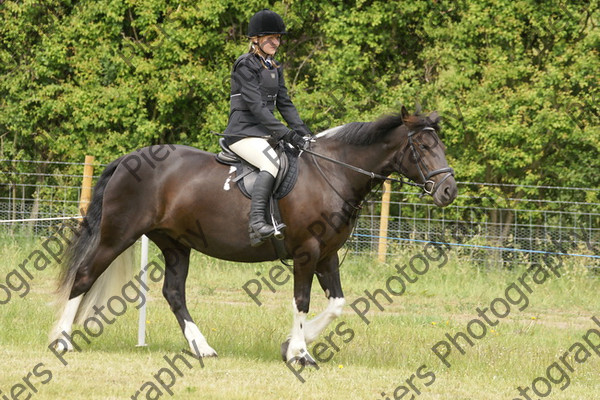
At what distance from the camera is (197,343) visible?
25.3 feet

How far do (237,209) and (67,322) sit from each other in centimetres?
190

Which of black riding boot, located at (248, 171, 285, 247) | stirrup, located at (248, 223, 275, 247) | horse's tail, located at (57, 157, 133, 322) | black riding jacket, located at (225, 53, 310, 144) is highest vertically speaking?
black riding jacket, located at (225, 53, 310, 144)

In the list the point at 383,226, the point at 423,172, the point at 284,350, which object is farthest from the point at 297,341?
the point at 383,226

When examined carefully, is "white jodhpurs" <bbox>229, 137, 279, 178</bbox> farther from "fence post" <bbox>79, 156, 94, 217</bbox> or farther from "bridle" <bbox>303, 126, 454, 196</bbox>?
"fence post" <bbox>79, 156, 94, 217</bbox>

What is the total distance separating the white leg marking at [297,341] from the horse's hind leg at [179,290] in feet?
2.43

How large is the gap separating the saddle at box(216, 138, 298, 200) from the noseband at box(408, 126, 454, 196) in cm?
104

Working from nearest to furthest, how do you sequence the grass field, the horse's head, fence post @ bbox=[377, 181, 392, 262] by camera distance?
the grass field → the horse's head → fence post @ bbox=[377, 181, 392, 262]

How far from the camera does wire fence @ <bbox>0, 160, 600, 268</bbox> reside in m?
14.3

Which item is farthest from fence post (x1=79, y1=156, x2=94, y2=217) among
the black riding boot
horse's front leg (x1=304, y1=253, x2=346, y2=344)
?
the black riding boot

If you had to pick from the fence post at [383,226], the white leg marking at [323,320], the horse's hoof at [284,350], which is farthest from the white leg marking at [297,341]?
the fence post at [383,226]

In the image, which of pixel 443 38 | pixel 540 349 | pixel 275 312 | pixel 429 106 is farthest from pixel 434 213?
pixel 540 349

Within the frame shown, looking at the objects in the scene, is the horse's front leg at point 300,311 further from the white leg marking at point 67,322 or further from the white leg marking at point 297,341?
the white leg marking at point 67,322

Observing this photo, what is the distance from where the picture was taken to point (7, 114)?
17.3 metres

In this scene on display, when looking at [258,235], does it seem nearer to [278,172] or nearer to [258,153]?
[278,172]
